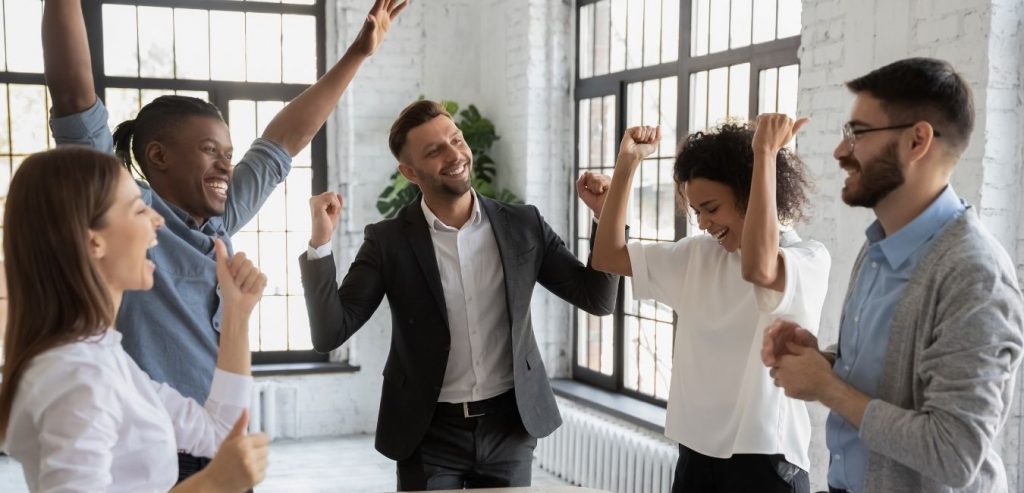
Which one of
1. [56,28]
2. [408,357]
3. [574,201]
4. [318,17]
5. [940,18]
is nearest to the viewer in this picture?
[56,28]

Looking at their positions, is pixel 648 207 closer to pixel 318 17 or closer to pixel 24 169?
pixel 318 17

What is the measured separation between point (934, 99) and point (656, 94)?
3.54m

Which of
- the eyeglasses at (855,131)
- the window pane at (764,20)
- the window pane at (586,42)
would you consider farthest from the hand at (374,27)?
the window pane at (586,42)

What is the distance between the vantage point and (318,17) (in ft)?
21.7

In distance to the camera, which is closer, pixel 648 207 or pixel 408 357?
pixel 408 357

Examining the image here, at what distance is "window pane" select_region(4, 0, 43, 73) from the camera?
235 inches

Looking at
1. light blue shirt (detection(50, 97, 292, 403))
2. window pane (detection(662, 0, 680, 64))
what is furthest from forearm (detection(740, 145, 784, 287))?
window pane (detection(662, 0, 680, 64))

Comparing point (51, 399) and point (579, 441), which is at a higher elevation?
point (51, 399)

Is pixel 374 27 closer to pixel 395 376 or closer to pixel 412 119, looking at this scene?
pixel 412 119

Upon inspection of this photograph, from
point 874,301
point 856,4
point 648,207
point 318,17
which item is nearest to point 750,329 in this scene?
point 874,301

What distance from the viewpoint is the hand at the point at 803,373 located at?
1713 mm

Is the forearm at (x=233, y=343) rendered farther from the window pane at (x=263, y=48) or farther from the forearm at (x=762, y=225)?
the window pane at (x=263, y=48)

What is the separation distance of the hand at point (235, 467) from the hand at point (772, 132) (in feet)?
3.88

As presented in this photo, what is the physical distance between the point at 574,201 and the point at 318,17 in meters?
2.25
